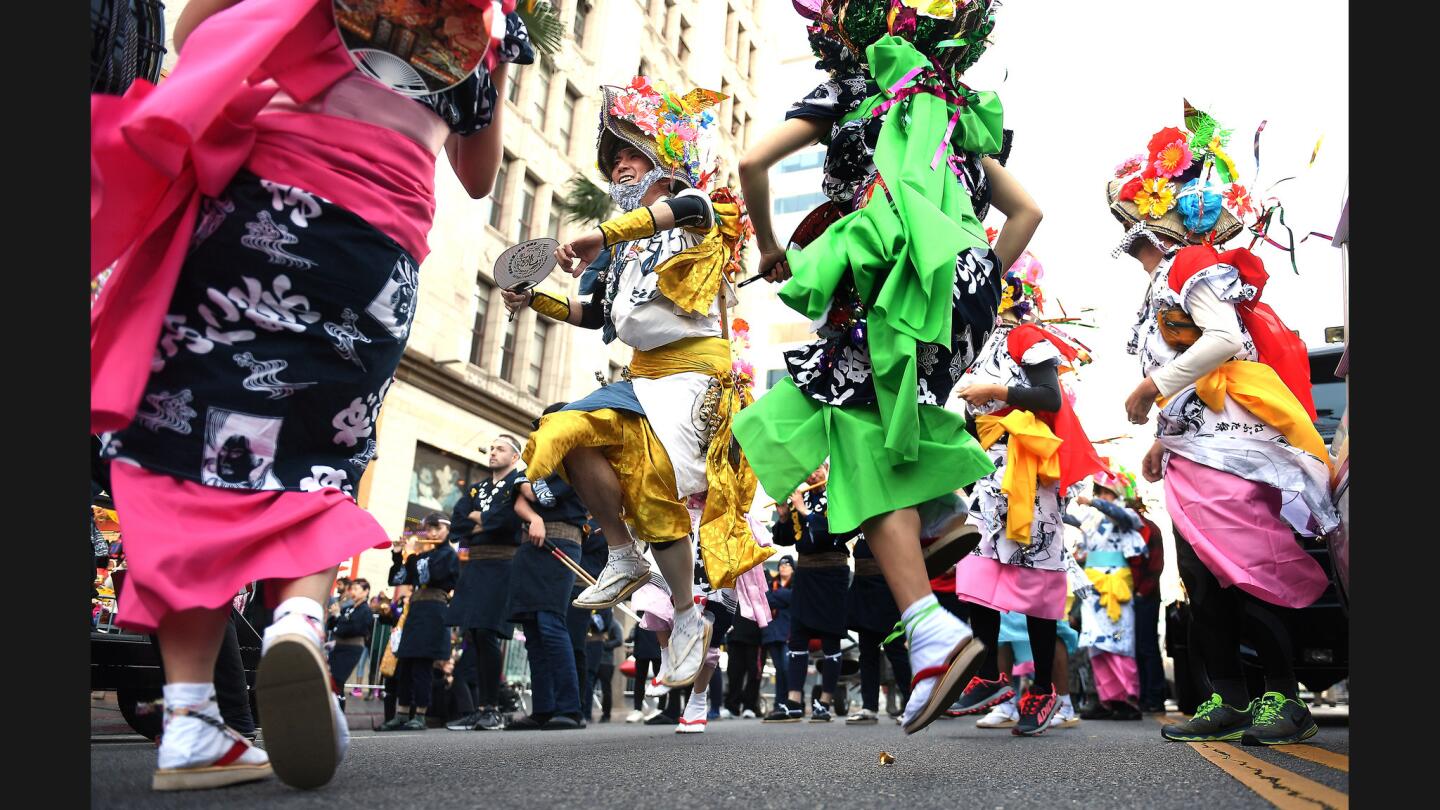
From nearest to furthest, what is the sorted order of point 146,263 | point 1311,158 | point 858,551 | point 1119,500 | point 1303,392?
point 146,263
point 1303,392
point 1311,158
point 858,551
point 1119,500

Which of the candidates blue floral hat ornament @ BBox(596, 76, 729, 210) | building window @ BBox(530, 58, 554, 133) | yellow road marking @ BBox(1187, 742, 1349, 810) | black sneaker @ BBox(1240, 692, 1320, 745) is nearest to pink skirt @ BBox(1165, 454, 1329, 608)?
black sneaker @ BBox(1240, 692, 1320, 745)

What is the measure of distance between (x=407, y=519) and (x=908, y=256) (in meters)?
18.8

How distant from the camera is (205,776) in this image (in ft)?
6.39

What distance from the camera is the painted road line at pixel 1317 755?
2.57 m

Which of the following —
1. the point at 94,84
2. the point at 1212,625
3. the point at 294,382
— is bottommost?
the point at 1212,625

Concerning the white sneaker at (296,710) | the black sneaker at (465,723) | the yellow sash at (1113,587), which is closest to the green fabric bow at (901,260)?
the white sneaker at (296,710)

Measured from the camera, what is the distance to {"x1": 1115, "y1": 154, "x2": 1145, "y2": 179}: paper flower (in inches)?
189

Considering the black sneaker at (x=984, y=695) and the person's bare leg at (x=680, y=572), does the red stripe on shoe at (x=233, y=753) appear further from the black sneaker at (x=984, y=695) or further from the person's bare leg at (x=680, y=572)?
the black sneaker at (x=984, y=695)

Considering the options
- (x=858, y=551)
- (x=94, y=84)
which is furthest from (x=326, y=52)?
(x=858, y=551)

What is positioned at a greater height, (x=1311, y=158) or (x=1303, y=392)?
(x=1311, y=158)

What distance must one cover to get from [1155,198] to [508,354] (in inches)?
822

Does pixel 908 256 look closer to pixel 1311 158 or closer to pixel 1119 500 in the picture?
pixel 1311 158

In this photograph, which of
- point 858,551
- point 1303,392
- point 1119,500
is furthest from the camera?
point 1119,500

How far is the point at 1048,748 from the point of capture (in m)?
3.50
